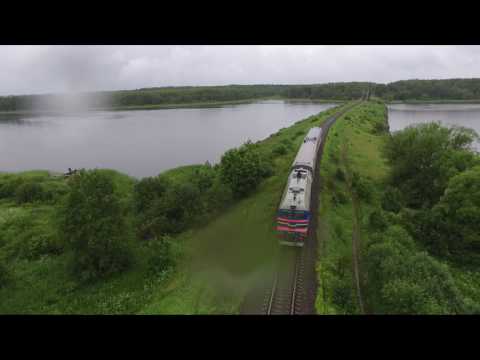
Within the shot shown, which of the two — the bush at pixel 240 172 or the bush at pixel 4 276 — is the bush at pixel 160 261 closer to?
the bush at pixel 4 276

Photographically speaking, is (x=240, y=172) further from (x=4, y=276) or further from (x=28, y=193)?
(x=28, y=193)

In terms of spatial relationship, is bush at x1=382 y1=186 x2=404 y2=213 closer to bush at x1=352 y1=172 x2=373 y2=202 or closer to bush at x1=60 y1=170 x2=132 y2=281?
bush at x1=352 y1=172 x2=373 y2=202

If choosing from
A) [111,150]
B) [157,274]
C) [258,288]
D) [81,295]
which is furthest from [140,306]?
[111,150]

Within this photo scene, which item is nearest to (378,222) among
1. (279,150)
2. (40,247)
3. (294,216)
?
(294,216)

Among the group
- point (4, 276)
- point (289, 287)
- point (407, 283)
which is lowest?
point (4, 276)

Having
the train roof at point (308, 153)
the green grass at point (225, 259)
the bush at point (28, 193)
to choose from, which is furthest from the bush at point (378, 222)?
the bush at point (28, 193)

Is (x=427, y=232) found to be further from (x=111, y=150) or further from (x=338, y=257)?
(x=111, y=150)
